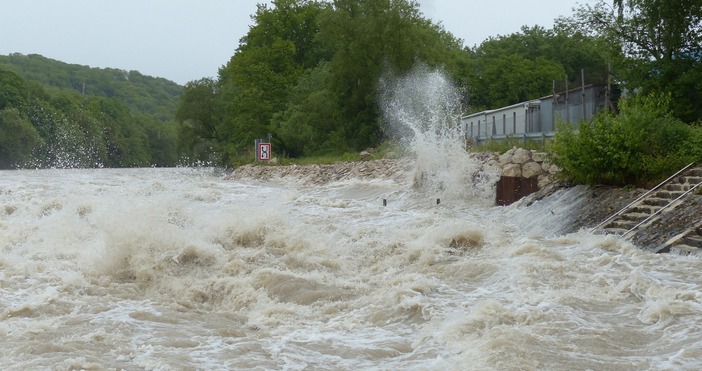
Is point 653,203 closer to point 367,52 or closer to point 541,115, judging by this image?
point 541,115

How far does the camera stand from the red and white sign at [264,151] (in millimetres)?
55844

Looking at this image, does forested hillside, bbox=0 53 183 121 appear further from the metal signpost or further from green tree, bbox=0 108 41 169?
the metal signpost

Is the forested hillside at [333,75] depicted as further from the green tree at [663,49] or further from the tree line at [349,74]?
the green tree at [663,49]

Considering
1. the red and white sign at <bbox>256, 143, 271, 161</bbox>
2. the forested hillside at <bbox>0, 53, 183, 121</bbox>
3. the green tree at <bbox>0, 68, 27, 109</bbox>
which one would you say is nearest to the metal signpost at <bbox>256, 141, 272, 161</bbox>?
the red and white sign at <bbox>256, 143, 271, 161</bbox>

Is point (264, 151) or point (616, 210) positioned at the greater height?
point (264, 151)

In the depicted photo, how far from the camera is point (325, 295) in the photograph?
11.4 m

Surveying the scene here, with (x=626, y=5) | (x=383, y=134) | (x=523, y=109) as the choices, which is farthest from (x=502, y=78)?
(x=626, y=5)

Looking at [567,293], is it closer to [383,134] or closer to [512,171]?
[512,171]

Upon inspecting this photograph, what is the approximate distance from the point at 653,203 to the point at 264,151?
4126 cm

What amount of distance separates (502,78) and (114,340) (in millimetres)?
60964

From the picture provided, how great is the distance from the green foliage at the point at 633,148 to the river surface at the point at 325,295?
1551 millimetres

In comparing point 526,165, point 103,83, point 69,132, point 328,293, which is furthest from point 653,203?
point 103,83

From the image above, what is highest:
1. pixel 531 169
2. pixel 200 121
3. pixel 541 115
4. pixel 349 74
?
pixel 349 74

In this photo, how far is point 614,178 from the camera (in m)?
18.6
